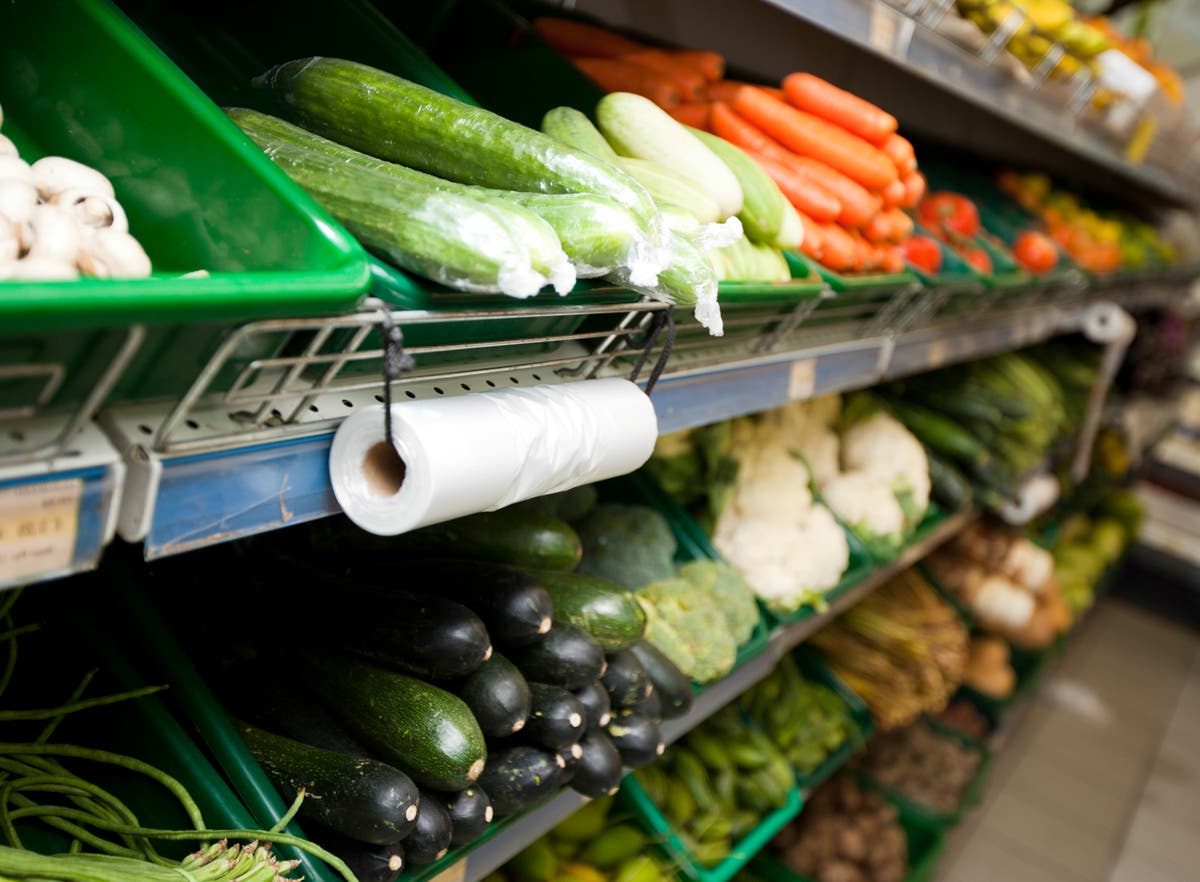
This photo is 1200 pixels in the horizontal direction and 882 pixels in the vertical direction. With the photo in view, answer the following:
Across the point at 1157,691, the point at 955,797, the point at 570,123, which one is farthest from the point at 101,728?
the point at 1157,691

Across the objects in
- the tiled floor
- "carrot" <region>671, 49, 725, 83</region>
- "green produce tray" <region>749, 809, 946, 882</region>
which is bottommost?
the tiled floor

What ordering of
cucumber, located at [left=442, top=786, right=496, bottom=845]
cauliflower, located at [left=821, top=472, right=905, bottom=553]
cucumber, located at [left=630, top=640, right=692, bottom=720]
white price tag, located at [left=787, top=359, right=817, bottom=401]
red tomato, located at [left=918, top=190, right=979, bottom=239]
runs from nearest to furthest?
cucumber, located at [left=442, top=786, right=496, bottom=845], cucumber, located at [left=630, top=640, right=692, bottom=720], white price tag, located at [left=787, top=359, right=817, bottom=401], cauliflower, located at [left=821, top=472, right=905, bottom=553], red tomato, located at [left=918, top=190, right=979, bottom=239]

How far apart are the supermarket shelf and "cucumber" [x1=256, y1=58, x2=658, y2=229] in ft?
1.61

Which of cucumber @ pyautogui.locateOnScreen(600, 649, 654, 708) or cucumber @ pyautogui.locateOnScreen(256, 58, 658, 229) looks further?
cucumber @ pyautogui.locateOnScreen(600, 649, 654, 708)

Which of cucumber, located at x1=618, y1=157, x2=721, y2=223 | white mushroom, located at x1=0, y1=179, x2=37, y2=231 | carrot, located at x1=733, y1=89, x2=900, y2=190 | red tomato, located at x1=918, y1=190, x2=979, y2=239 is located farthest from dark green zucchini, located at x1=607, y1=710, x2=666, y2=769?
red tomato, located at x1=918, y1=190, x2=979, y2=239

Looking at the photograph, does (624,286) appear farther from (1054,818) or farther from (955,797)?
(1054,818)

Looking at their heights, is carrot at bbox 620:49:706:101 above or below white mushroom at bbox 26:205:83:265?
above

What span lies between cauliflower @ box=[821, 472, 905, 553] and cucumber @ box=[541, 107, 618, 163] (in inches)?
47.6

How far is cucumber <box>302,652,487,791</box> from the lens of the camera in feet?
3.35

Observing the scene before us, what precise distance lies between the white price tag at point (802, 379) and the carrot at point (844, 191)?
316mm

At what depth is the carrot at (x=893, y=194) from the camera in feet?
6.06

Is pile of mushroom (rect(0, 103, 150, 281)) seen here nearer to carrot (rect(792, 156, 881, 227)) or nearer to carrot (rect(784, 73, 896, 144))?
carrot (rect(792, 156, 881, 227))

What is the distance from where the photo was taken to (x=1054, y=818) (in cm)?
355

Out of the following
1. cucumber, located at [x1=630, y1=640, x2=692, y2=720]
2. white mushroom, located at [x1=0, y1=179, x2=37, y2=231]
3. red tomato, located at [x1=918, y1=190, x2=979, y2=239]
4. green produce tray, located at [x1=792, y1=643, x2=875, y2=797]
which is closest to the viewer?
Result: white mushroom, located at [x1=0, y1=179, x2=37, y2=231]
